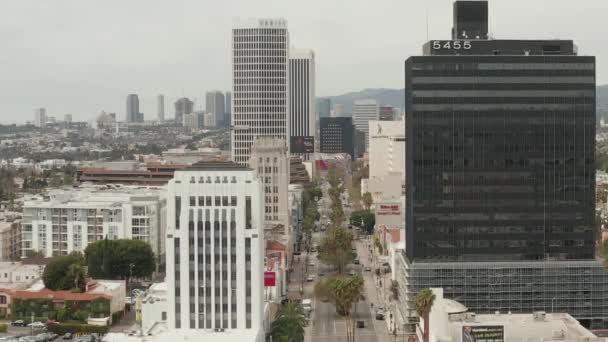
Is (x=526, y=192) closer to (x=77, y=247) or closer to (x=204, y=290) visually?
(x=204, y=290)

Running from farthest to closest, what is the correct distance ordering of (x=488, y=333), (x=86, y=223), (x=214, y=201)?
(x=86, y=223)
(x=214, y=201)
(x=488, y=333)

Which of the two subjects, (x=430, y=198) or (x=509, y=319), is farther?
(x=430, y=198)

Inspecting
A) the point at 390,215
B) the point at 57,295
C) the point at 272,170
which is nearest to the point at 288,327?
the point at 57,295

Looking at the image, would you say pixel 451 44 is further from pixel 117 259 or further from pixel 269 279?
pixel 117 259

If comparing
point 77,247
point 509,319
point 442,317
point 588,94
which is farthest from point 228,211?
point 77,247

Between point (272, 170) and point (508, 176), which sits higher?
point (508, 176)

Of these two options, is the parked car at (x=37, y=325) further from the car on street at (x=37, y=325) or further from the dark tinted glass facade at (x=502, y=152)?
the dark tinted glass facade at (x=502, y=152)

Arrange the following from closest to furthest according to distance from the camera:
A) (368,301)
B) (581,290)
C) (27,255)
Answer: (581,290)
(368,301)
(27,255)
